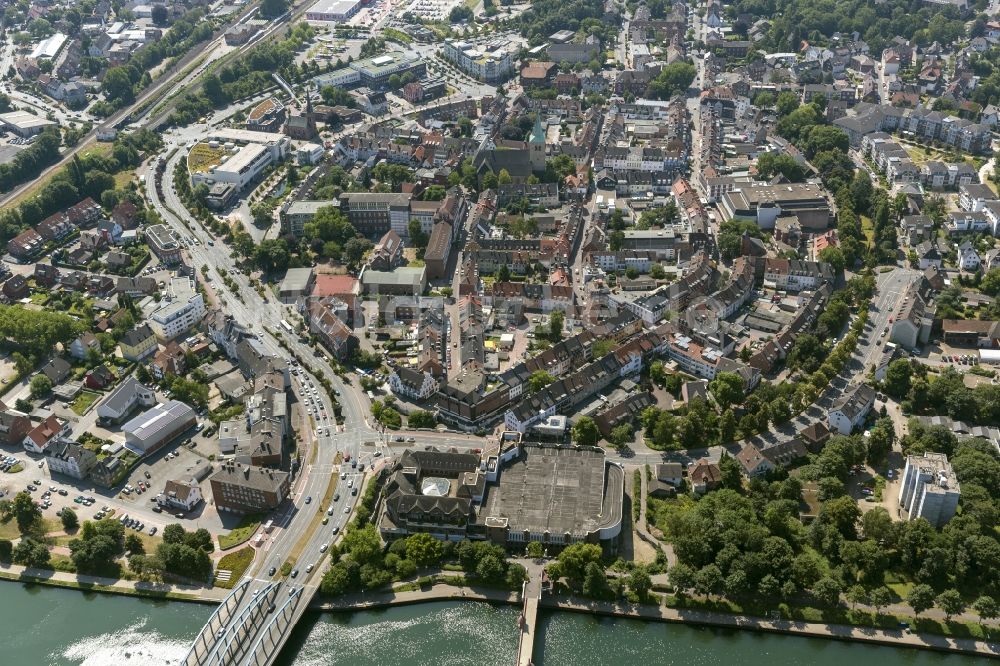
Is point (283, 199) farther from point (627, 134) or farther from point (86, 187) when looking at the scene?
point (627, 134)

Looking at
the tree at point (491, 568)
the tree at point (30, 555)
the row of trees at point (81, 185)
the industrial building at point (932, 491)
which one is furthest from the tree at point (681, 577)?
the row of trees at point (81, 185)

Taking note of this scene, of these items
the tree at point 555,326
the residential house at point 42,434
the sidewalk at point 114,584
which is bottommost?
the tree at point 555,326

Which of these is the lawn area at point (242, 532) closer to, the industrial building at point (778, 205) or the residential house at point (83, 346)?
the residential house at point (83, 346)

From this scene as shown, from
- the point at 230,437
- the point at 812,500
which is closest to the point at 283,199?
the point at 230,437

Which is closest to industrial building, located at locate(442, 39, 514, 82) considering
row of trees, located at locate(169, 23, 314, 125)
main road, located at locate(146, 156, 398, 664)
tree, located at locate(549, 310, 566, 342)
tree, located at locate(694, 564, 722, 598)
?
row of trees, located at locate(169, 23, 314, 125)

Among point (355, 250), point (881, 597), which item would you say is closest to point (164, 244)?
point (355, 250)

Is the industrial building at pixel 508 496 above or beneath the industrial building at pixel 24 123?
beneath

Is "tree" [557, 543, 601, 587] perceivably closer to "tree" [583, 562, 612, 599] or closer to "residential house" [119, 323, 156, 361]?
"tree" [583, 562, 612, 599]

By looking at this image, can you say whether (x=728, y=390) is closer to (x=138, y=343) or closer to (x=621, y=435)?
(x=621, y=435)
